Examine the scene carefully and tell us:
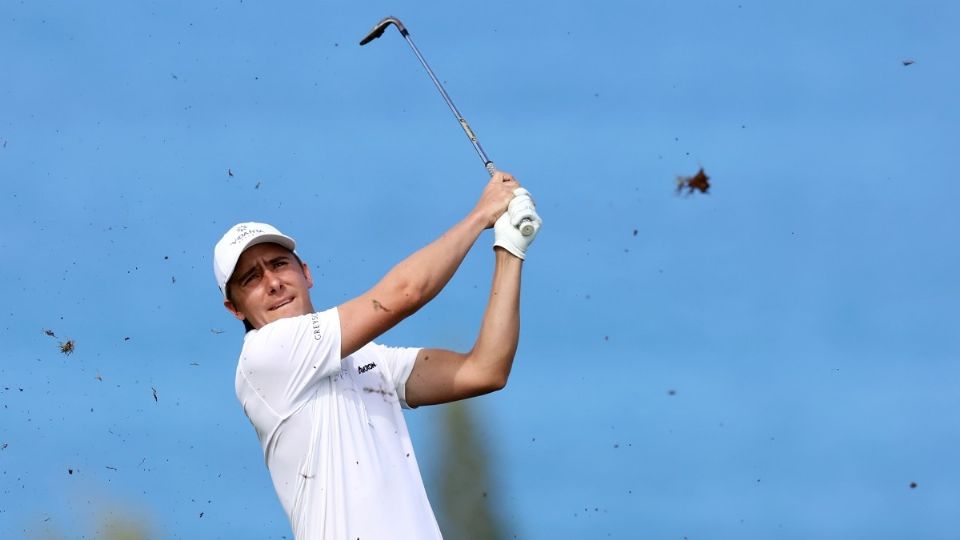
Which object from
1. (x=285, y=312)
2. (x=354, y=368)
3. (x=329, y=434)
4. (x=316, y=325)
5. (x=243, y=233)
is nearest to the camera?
(x=329, y=434)

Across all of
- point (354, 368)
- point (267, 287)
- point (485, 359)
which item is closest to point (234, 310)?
point (267, 287)

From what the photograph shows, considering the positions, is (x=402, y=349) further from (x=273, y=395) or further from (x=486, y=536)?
(x=486, y=536)

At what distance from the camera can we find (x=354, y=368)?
6559mm

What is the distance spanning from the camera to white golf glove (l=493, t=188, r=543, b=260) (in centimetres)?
657

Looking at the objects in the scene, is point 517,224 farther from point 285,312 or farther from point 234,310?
point 234,310

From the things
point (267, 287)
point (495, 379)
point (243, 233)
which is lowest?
point (495, 379)

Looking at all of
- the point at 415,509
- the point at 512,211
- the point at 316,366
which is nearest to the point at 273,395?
the point at 316,366

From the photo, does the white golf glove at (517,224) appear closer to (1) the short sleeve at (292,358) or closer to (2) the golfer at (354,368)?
(2) the golfer at (354,368)

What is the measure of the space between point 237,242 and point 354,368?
669mm

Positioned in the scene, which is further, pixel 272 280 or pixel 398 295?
pixel 272 280

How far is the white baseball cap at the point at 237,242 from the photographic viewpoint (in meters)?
6.70

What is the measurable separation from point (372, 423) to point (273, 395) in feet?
1.22

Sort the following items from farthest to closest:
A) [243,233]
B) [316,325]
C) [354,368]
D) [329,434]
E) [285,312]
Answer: [243,233] < [285,312] < [354,368] < [316,325] < [329,434]

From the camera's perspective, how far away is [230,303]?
22.6ft
